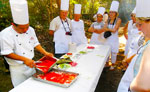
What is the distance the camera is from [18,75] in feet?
5.85

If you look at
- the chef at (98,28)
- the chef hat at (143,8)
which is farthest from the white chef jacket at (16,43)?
the chef at (98,28)

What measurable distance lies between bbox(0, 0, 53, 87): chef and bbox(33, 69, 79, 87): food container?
0.68ft

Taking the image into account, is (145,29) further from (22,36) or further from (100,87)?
(100,87)

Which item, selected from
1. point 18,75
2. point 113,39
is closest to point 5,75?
point 18,75

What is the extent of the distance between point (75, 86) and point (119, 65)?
3.11m

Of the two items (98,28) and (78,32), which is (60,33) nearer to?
(78,32)

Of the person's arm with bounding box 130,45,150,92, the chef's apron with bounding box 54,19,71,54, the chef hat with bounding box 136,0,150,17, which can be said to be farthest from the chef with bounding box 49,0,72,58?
the person's arm with bounding box 130,45,150,92

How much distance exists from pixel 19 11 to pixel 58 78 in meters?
1.03

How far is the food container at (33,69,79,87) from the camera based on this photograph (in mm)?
1429

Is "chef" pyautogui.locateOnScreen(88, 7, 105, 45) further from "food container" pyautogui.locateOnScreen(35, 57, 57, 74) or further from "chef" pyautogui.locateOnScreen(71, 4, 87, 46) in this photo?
"food container" pyautogui.locateOnScreen(35, 57, 57, 74)

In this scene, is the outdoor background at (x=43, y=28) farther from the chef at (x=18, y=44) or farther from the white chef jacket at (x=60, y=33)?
the chef at (x=18, y=44)

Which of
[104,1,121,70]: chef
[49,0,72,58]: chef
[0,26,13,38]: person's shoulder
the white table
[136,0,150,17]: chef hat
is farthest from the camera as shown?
[104,1,121,70]: chef

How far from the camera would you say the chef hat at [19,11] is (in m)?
1.66

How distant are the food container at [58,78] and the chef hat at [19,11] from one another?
726mm
